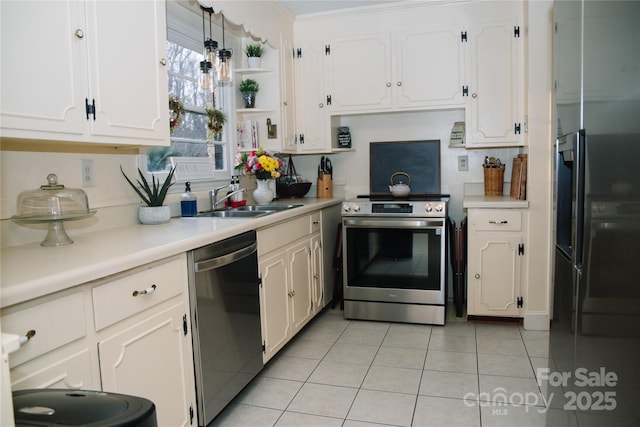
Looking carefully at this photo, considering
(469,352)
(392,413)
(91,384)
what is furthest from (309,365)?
(91,384)

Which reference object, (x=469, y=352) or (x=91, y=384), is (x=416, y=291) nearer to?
(x=469, y=352)

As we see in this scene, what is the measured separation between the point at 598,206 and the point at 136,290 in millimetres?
1456

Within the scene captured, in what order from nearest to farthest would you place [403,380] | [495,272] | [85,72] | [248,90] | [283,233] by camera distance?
[85,72]
[403,380]
[283,233]
[495,272]
[248,90]

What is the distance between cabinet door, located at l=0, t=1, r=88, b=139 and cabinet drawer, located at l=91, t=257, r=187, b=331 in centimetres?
58

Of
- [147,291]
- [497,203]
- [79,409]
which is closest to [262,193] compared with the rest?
[497,203]

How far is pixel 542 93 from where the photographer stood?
10.8 feet

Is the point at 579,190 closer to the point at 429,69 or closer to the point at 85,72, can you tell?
the point at 85,72

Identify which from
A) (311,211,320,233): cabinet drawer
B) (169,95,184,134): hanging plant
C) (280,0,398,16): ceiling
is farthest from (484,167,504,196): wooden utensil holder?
(169,95,184,134): hanging plant

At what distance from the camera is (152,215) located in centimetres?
243

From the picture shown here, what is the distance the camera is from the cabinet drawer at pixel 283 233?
8.61ft

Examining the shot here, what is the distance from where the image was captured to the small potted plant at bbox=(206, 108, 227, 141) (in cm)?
329

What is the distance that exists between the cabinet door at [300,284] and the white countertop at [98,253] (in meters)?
0.57

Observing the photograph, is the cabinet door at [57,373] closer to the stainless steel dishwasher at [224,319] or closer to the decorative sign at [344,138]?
the stainless steel dishwasher at [224,319]

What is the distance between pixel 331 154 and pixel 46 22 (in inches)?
113
